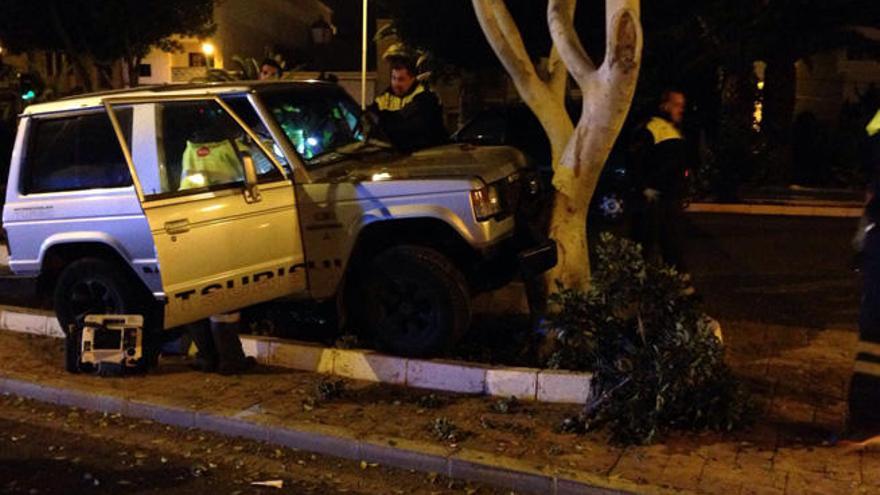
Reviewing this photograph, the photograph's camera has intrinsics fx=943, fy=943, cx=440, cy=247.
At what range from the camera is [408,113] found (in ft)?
26.7

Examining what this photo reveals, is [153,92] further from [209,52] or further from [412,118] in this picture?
[209,52]

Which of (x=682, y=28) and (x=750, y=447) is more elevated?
(x=682, y=28)

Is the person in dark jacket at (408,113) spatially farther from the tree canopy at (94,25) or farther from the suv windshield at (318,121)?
the tree canopy at (94,25)

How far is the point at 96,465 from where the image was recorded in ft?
18.3

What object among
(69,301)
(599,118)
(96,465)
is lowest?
(96,465)

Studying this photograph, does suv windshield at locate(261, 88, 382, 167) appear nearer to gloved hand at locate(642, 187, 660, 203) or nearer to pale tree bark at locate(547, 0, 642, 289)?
pale tree bark at locate(547, 0, 642, 289)

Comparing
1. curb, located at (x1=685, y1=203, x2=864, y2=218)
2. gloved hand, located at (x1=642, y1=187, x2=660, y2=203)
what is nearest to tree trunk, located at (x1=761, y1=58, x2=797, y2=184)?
curb, located at (x1=685, y1=203, x2=864, y2=218)

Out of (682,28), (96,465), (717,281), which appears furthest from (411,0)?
(96,465)

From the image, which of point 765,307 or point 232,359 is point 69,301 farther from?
point 765,307

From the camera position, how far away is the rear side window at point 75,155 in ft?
22.4

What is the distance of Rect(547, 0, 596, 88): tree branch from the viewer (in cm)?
657

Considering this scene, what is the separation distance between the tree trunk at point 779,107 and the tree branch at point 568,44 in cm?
1226

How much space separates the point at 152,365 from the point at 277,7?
24977 millimetres

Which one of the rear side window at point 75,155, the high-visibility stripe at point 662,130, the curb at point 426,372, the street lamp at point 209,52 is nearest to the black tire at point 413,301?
the curb at point 426,372
